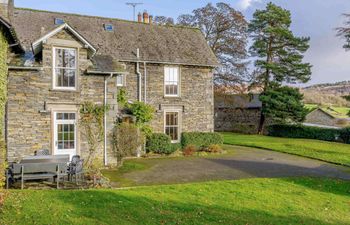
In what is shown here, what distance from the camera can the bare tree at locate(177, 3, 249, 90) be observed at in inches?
1534

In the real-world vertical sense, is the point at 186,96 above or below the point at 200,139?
above

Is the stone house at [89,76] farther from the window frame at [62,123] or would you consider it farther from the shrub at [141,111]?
the shrub at [141,111]

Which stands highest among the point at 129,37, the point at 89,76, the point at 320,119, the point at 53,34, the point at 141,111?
the point at 129,37

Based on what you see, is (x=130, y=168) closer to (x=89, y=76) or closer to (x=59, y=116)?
(x=59, y=116)

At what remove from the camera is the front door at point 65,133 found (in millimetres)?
17531

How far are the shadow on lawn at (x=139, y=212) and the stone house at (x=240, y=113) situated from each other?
33.0 metres

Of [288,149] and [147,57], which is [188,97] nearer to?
[147,57]

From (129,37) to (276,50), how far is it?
23.1 m

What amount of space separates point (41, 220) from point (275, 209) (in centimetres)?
749

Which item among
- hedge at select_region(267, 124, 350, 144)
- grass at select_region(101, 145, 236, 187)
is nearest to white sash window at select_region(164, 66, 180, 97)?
grass at select_region(101, 145, 236, 187)

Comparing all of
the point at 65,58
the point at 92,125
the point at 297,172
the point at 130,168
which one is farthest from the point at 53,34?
the point at 297,172

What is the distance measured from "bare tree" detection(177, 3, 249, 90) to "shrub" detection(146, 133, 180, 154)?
17.3m

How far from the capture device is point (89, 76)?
18.5 m

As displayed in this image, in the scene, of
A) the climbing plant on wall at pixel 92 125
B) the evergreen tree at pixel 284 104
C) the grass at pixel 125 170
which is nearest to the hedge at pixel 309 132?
the evergreen tree at pixel 284 104
